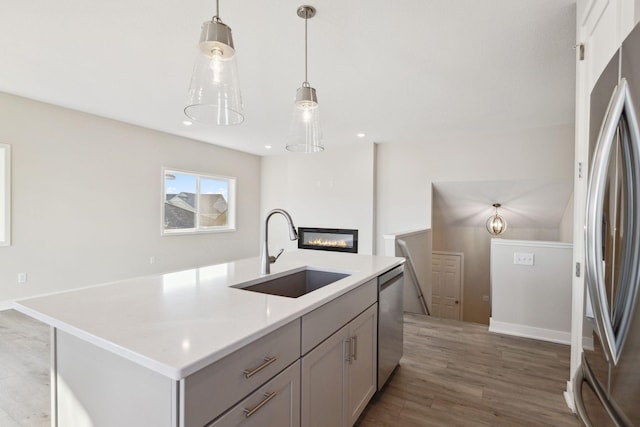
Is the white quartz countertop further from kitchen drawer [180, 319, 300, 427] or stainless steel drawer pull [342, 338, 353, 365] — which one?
stainless steel drawer pull [342, 338, 353, 365]

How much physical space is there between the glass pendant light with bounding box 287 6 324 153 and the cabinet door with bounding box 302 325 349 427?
4.24 feet

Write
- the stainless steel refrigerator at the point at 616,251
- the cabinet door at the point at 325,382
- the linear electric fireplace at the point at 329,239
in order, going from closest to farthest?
1. the stainless steel refrigerator at the point at 616,251
2. the cabinet door at the point at 325,382
3. the linear electric fireplace at the point at 329,239

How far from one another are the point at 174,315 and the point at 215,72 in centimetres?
107

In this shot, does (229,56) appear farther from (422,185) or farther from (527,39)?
(422,185)

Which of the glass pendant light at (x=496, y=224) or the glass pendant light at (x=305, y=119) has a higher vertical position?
the glass pendant light at (x=305, y=119)

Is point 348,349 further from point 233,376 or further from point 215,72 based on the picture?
point 215,72

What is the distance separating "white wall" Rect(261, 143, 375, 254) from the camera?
6039 mm

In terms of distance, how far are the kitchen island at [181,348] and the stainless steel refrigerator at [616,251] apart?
2.87 ft

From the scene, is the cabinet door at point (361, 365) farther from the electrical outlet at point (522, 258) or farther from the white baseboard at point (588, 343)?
the electrical outlet at point (522, 258)

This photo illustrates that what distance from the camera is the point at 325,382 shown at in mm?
1416

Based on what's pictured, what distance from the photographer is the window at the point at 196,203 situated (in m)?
5.68

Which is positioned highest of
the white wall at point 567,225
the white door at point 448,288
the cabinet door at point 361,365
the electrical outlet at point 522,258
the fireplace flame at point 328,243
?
the white wall at point 567,225

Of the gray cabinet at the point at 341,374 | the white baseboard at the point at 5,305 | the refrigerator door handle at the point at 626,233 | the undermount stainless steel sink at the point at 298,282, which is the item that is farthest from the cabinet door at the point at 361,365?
the white baseboard at the point at 5,305

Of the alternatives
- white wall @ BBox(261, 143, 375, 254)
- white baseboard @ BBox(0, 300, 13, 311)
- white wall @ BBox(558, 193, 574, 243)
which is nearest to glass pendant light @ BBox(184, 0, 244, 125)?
white baseboard @ BBox(0, 300, 13, 311)
